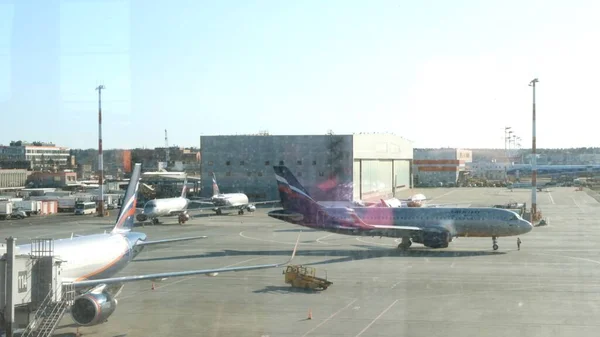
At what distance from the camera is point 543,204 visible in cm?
8456

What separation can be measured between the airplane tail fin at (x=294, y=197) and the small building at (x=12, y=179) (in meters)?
68.6

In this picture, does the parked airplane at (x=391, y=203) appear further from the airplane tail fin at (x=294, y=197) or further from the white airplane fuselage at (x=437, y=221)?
the airplane tail fin at (x=294, y=197)

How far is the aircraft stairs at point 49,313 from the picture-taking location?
16.5 metres

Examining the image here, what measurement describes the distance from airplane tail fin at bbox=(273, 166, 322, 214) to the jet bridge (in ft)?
69.4

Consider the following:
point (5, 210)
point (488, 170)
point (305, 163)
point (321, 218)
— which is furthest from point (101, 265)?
point (488, 170)

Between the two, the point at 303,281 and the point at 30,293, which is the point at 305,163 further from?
the point at 30,293

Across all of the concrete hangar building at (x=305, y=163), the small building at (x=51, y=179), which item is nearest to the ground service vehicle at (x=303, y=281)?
the concrete hangar building at (x=305, y=163)

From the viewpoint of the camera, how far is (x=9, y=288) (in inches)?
627

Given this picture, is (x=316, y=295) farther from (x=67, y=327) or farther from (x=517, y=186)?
(x=517, y=186)

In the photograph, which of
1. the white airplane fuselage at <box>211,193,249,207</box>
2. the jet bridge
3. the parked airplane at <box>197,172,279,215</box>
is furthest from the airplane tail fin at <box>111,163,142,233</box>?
the white airplane fuselage at <box>211,193,249,207</box>

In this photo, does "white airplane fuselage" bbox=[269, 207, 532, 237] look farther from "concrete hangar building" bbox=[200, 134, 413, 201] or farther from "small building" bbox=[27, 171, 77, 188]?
"small building" bbox=[27, 171, 77, 188]

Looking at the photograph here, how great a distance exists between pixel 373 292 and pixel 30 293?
12325 millimetres

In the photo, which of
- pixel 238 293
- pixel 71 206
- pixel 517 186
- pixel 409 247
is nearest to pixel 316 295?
pixel 238 293

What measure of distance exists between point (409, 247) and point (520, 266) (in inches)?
305
